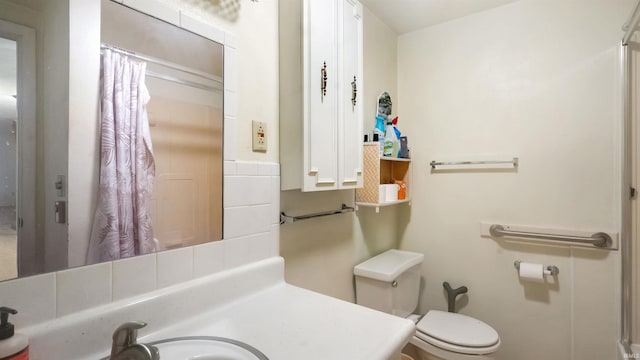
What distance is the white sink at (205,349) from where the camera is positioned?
0.65 metres

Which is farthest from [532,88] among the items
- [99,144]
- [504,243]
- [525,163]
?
[99,144]

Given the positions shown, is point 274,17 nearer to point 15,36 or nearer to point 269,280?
point 15,36

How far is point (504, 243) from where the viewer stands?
5.87ft

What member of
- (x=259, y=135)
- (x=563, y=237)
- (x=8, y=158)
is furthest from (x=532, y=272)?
(x=8, y=158)

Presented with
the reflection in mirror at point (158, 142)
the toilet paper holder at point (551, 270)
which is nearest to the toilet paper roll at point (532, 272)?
the toilet paper holder at point (551, 270)

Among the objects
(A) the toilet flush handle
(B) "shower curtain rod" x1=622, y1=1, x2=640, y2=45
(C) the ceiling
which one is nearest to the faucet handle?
(A) the toilet flush handle

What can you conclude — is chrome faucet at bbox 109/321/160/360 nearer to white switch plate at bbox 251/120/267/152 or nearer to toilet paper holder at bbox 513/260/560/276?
white switch plate at bbox 251/120/267/152

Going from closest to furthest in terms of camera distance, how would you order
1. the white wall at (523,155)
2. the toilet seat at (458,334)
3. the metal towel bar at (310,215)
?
the metal towel bar at (310,215), the toilet seat at (458,334), the white wall at (523,155)

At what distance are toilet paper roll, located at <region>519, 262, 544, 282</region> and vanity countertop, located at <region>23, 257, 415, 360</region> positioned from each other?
1248 mm

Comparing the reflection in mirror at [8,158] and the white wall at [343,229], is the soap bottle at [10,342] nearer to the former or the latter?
the reflection in mirror at [8,158]

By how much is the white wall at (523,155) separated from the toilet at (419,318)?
328 millimetres

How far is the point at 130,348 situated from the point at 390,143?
1.55m

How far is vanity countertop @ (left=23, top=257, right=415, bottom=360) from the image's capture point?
635 millimetres

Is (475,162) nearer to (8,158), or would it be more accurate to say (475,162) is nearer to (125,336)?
(125,336)
